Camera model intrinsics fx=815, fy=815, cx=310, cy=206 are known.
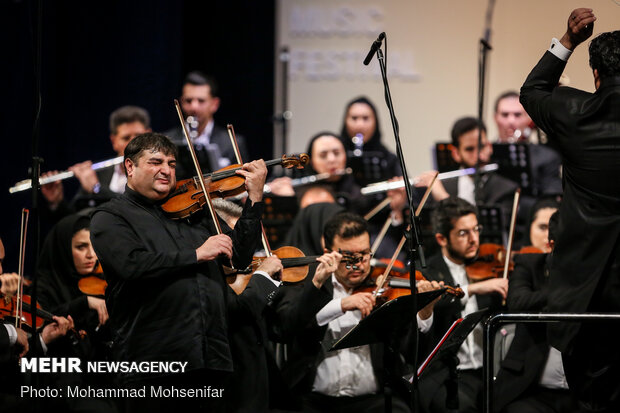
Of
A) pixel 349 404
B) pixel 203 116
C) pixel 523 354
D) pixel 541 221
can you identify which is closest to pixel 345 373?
pixel 349 404

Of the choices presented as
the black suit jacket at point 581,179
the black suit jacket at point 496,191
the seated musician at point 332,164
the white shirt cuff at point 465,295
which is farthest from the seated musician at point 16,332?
the black suit jacket at point 496,191

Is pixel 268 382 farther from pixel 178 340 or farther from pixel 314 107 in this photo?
pixel 314 107

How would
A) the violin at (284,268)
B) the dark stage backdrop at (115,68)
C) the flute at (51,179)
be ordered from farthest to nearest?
the dark stage backdrop at (115,68)
the flute at (51,179)
the violin at (284,268)

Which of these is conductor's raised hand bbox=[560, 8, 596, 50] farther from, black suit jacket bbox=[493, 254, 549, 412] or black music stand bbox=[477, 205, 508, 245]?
black music stand bbox=[477, 205, 508, 245]

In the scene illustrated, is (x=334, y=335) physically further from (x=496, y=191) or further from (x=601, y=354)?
(x=496, y=191)

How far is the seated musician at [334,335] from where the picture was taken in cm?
366

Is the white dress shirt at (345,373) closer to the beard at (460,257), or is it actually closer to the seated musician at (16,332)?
the beard at (460,257)

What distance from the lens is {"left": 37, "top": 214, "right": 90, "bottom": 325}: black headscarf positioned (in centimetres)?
412

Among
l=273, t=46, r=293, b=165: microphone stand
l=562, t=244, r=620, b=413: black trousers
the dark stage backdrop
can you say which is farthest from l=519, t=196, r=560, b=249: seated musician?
l=273, t=46, r=293, b=165: microphone stand

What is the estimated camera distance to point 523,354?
3836 mm

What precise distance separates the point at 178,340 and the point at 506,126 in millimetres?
4177

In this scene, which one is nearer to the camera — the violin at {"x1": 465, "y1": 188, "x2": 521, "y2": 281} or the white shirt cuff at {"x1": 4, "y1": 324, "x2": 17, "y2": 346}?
the white shirt cuff at {"x1": 4, "y1": 324, "x2": 17, "y2": 346}

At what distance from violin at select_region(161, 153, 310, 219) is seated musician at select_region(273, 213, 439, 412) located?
0.58 meters

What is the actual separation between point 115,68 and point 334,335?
360 cm
